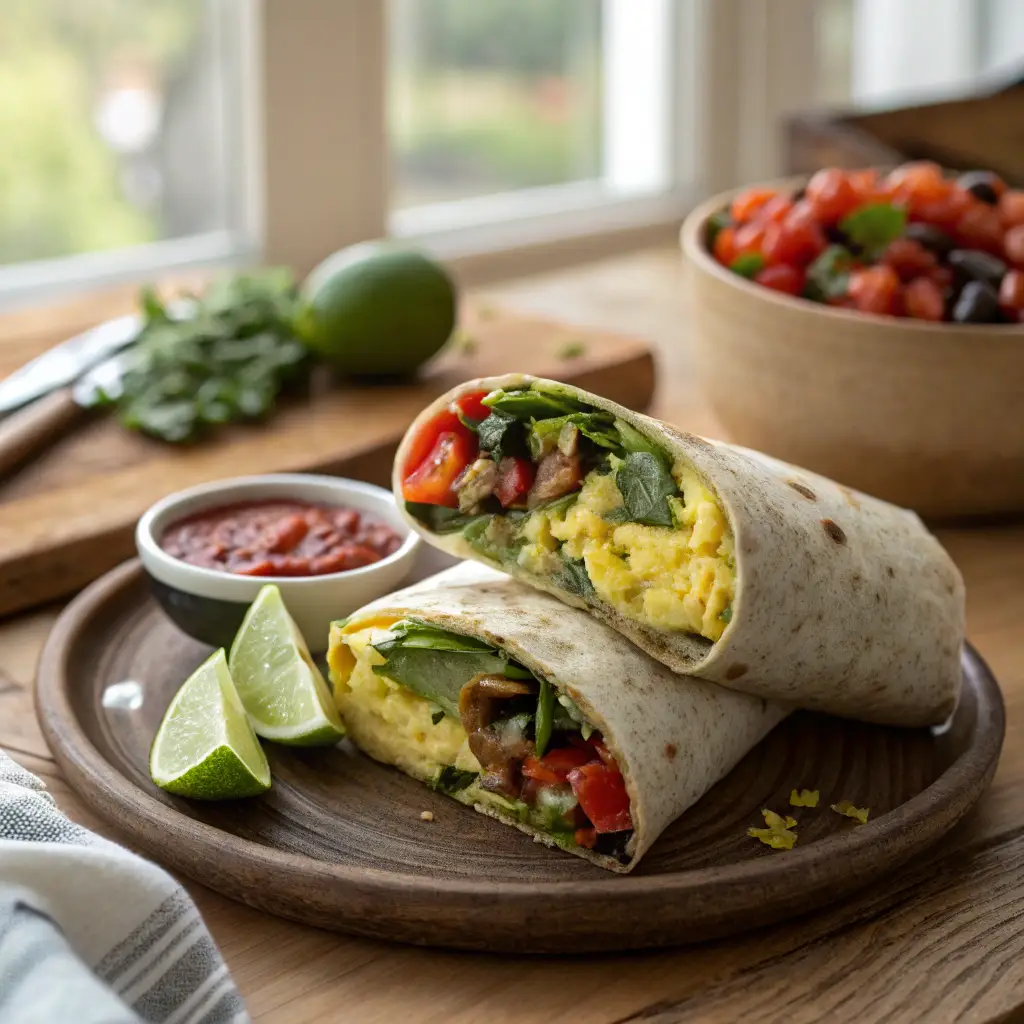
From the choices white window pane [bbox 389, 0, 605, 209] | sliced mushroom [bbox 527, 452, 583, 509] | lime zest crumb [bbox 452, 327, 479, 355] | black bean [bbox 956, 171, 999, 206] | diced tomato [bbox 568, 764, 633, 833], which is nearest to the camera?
diced tomato [bbox 568, 764, 633, 833]

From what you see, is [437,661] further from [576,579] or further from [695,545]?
[695,545]

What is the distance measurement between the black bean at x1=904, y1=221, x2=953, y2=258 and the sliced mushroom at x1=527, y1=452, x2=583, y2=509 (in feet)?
3.30

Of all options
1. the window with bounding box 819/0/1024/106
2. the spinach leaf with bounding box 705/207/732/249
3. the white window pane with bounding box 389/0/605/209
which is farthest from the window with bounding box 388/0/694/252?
the spinach leaf with bounding box 705/207/732/249

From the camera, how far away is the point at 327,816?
1770mm

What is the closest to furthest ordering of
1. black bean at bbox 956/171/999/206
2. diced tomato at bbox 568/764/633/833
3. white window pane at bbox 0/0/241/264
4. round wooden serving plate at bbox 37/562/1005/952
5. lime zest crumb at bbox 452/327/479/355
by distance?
round wooden serving plate at bbox 37/562/1005/952, diced tomato at bbox 568/764/633/833, black bean at bbox 956/171/999/206, lime zest crumb at bbox 452/327/479/355, white window pane at bbox 0/0/241/264

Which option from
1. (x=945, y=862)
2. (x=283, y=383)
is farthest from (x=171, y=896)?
(x=283, y=383)

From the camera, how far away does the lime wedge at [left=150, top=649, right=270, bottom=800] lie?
172cm

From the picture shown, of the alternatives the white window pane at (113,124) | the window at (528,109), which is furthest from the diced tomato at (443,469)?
the window at (528,109)

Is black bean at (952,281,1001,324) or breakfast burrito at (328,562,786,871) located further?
black bean at (952,281,1001,324)

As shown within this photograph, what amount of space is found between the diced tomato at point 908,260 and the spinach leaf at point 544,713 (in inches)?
46.5

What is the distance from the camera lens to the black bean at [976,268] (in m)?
2.51

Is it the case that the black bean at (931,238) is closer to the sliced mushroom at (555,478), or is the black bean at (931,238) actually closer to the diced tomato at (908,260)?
the diced tomato at (908,260)

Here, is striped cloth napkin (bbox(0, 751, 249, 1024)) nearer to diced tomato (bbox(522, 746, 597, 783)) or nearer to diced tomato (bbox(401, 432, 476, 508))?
diced tomato (bbox(522, 746, 597, 783))

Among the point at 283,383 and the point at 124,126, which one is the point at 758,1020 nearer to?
the point at 283,383
